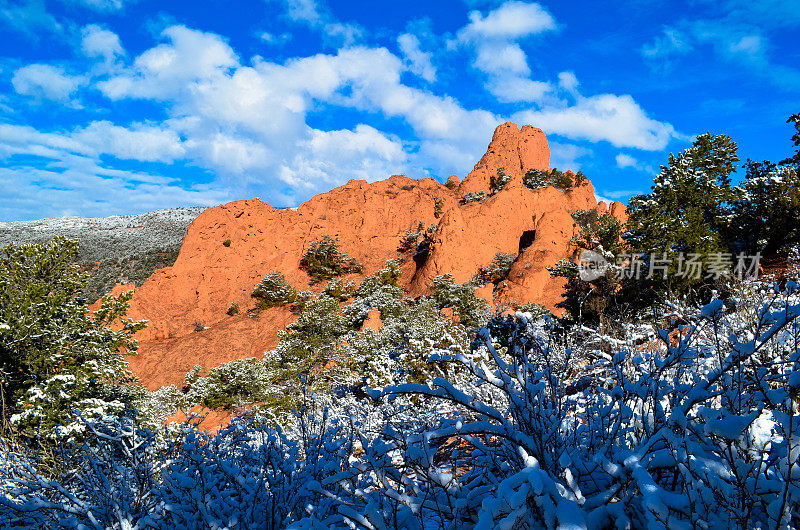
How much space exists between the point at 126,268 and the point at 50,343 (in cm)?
3508

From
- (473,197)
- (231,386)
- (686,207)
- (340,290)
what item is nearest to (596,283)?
(686,207)

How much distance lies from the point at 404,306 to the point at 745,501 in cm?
2212

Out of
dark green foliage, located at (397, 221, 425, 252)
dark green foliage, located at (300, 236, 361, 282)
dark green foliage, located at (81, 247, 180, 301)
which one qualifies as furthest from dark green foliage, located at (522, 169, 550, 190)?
dark green foliage, located at (81, 247, 180, 301)

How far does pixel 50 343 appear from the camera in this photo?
8.62 meters

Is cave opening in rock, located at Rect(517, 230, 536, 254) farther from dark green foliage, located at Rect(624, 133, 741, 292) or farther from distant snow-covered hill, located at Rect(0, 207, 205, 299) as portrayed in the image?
distant snow-covered hill, located at Rect(0, 207, 205, 299)

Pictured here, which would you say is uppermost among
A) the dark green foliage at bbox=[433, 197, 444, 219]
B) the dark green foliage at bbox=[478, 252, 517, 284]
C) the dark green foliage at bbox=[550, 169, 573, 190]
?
the dark green foliage at bbox=[550, 169, 573, 190]

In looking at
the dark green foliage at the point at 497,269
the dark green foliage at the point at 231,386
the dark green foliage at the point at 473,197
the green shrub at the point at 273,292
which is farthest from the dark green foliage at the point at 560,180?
the dark green foliage at the point at 231,386

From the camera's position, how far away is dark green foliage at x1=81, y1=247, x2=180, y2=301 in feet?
116

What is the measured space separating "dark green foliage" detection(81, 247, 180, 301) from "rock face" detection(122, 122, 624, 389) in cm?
788

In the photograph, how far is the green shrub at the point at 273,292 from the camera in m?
29.0

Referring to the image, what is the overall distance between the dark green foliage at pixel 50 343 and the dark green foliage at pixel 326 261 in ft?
70.6

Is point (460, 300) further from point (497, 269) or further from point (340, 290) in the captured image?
point (340, 290)

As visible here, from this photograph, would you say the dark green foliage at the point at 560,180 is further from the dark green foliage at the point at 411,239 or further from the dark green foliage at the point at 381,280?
the dark green foliage at the point at 381,280

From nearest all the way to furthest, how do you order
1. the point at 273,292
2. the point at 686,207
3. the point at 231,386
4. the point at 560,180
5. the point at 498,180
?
the point at 686,207
the point at 231,386
the point at 273,292
the point at 560,180
the point at 498,180
